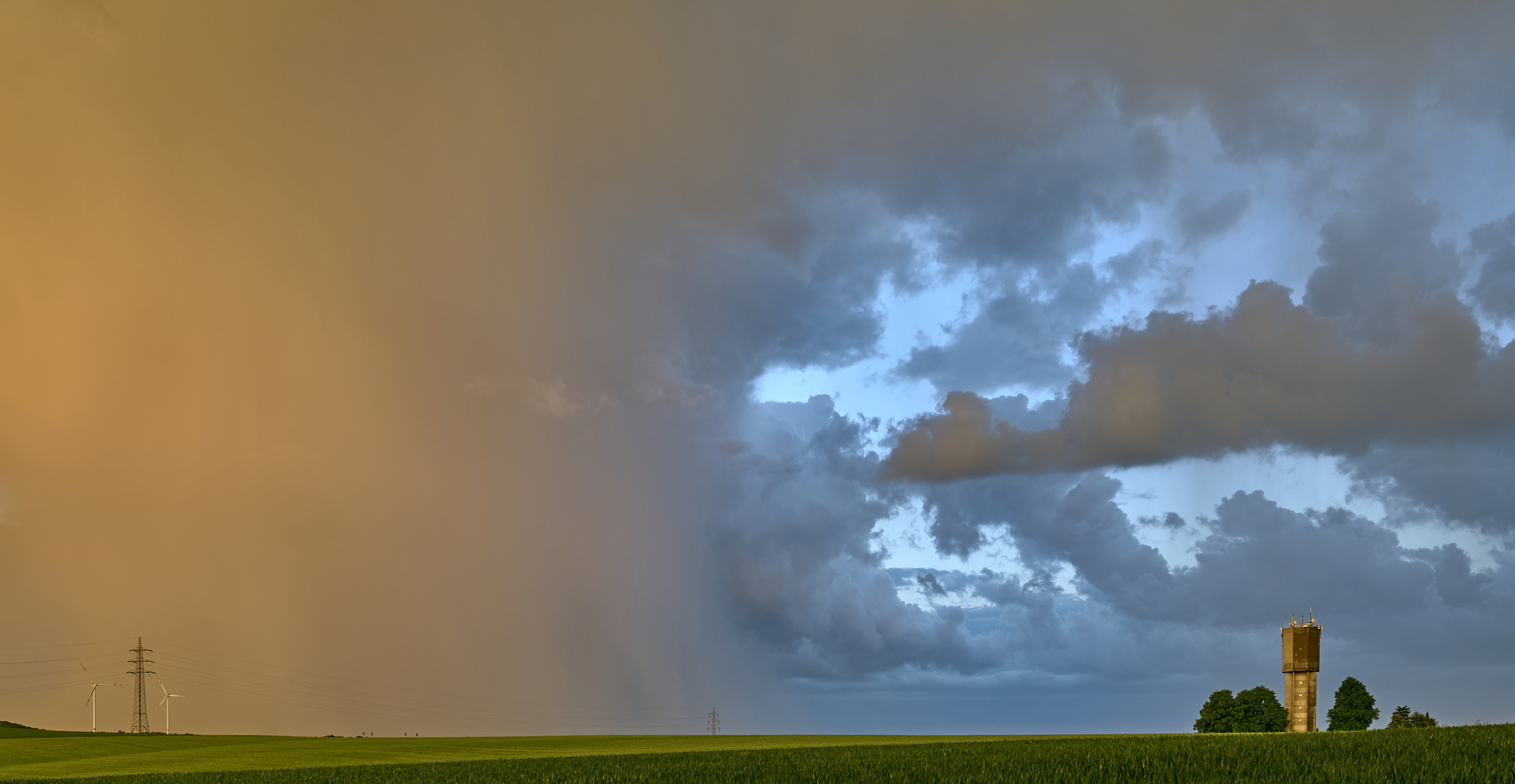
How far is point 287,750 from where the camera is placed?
87250mm

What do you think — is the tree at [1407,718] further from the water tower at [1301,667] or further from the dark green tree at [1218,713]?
the water tower at [1301,667]

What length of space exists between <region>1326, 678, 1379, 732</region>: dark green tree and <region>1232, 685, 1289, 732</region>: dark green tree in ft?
16.3

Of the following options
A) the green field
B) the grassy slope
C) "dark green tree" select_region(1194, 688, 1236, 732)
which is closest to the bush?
"dark green tree" select_region(1194, 688, 1236, 732)

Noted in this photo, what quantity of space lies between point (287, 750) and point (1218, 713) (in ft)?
295

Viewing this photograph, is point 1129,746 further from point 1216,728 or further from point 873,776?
point 1216,728

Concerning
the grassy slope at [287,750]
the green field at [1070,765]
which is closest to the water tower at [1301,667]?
the grassy slope at [287,750]

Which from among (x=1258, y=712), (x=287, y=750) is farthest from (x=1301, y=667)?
(x=287, y=750)

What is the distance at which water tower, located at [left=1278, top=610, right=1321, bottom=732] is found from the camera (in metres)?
61.7

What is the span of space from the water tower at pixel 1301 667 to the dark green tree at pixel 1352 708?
Answer: 44.0m

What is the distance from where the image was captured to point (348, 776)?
121 feet

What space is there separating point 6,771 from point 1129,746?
69902 millimetres

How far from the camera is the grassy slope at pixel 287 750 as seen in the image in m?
64.4

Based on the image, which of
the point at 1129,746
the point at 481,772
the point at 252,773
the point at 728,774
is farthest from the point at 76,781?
the point at 1129,746

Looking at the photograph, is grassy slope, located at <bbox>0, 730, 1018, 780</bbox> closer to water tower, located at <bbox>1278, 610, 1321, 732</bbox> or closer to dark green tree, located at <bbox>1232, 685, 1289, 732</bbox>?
water tower, located at <bbox>1278, 610, 1321, 732</bbox>
